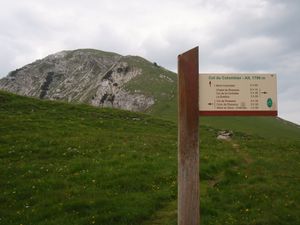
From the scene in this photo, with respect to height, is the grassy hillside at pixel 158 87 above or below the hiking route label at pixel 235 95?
above

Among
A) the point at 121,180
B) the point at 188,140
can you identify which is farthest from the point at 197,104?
the point at 121,180

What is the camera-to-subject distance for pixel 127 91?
167m

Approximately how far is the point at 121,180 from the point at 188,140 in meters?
9.78

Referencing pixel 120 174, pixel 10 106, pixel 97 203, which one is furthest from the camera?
pixel 10 106

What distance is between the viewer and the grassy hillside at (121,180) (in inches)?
657

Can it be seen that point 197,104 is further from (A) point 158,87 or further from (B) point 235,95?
(A) point 158,87

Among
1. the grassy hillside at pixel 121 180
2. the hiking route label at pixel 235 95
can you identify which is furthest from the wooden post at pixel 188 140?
the grassy hillside at pixel 121 180

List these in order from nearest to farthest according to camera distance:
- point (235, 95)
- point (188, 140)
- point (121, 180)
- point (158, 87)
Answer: point (188, 140) < point (235, 95) < point (121, 180) < point (158, 87)

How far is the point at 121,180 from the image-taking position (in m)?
20.9

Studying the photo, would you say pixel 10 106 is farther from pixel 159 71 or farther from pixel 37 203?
pixel 159 71

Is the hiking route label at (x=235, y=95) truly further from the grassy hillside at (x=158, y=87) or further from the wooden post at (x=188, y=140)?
the grassy hillside at (x=158, y=87)

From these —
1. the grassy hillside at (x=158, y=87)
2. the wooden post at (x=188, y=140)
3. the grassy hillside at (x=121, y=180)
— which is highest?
the grassy hillside at (x=158, y=87)

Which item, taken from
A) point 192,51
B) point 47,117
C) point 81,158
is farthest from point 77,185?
point 47,117

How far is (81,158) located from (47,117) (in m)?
18.7
